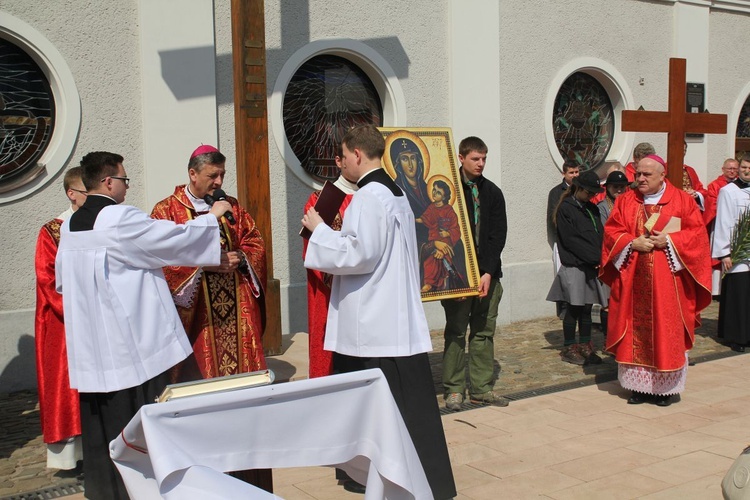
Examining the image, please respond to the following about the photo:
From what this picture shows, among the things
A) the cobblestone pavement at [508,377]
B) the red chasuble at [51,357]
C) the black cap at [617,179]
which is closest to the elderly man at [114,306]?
the red chasuble at [51,357]

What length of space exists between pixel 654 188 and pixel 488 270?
1513 millimetres

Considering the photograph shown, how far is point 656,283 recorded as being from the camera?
634 centimetres

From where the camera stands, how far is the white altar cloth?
2523 mm

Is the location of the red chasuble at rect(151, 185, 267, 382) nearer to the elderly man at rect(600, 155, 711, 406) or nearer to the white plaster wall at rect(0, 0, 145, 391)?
the white plaster wall at rect(0, 0, 145, 391)

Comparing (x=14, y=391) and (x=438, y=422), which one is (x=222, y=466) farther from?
(x=14, y=391)

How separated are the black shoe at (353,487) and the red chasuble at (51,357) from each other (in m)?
1.69

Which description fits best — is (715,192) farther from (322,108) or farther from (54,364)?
(54,364)

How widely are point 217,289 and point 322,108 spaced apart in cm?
447

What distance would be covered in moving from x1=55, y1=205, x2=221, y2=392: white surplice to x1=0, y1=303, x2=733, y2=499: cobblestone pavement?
1306 mm

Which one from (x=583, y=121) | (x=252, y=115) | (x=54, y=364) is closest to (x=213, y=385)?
(x=54, y=364)

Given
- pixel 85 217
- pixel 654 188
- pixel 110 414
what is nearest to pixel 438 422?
pixel 110 414

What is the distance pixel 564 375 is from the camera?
289 inches

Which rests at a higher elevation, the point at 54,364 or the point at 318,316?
the point at 318,316

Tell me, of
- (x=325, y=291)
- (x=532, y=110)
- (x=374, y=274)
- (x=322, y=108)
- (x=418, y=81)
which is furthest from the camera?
(x=532, y=110)
